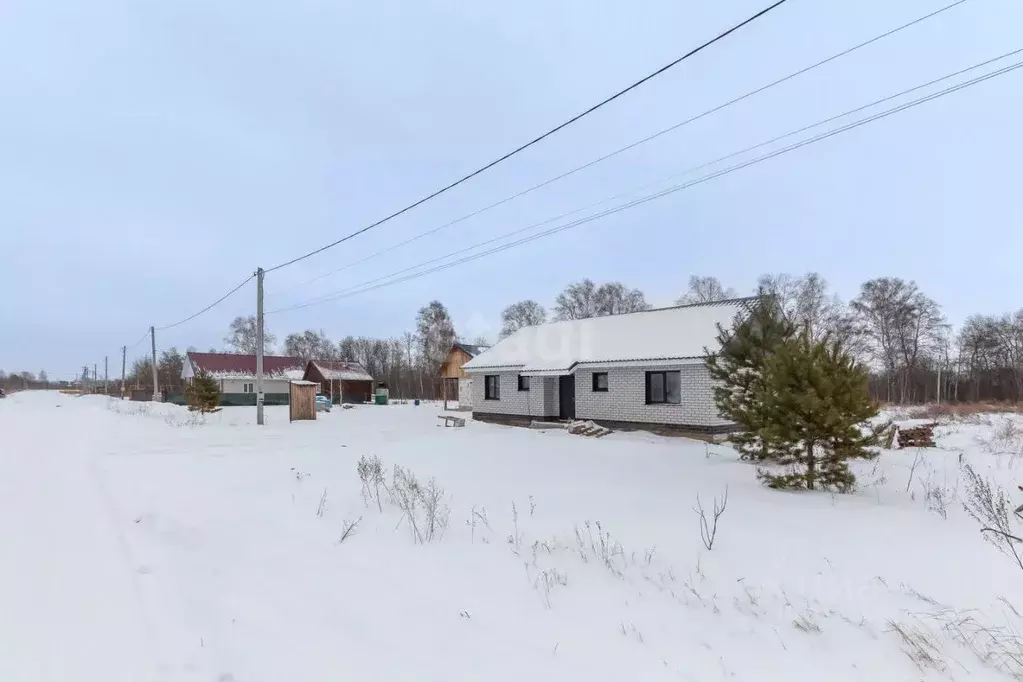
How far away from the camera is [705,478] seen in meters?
9.84

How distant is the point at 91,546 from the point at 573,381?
1813 cm

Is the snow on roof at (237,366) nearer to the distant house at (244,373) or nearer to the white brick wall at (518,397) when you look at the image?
the distant house at (244,373)

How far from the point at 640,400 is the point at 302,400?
15.7 meters

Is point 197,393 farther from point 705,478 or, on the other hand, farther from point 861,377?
point 861,377

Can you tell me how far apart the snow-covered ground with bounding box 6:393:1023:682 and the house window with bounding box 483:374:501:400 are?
55.5 feet

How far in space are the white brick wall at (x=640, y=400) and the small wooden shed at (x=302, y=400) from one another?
1286 cm

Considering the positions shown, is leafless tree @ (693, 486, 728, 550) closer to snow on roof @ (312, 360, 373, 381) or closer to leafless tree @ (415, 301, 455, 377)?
snow on roof @ (312, 360, 373, 381)

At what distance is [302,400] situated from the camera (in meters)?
25.8

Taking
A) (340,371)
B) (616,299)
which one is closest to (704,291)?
(616,299)

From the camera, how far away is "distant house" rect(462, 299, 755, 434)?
58.5 feet

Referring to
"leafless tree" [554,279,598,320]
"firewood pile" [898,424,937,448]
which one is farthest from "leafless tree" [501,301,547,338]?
"firewood pile" [898,424,937,448]

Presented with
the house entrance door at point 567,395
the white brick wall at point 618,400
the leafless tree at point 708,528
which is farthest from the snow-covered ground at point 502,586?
the house entrance door at point 567,395

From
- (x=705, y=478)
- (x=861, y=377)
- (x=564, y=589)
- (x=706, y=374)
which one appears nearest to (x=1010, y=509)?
(x=861, y=377)

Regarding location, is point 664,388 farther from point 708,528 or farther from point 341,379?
point 341,379
